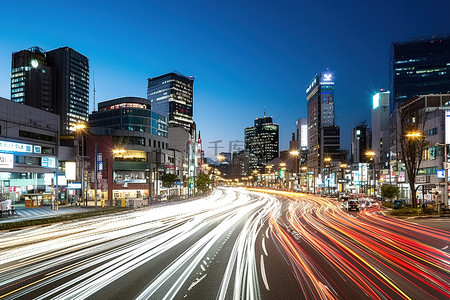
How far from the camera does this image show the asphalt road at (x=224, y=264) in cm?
1110

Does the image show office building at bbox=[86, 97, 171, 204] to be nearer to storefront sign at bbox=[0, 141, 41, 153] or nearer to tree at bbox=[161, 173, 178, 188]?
tree at bbox=[161, 173, 178, 188]

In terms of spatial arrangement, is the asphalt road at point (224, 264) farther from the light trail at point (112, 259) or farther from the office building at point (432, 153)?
the office building at point (432, 153)

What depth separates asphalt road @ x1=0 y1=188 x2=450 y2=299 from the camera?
11.1 m

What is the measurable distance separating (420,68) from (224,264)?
21530cm

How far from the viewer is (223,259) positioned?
15.8 meters

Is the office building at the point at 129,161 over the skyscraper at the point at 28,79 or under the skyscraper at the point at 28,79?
under

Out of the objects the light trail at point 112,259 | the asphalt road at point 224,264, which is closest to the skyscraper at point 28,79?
the light trail at point 112,259

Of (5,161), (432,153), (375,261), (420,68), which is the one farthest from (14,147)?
(420,68)

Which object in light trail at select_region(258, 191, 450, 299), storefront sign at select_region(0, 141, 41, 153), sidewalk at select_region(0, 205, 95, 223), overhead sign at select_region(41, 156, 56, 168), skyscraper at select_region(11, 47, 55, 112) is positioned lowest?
sidewalk at select_region(0, 205, 95, 223)

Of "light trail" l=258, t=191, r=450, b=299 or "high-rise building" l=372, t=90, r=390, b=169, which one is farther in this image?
"high-rise building" l=372, t=90, r=390, b=169

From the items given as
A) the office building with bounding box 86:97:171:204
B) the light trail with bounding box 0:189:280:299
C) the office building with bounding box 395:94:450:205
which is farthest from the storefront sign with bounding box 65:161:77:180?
the office building with bounding box 395:94:450:205

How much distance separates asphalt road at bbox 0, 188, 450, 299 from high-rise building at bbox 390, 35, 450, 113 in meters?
191

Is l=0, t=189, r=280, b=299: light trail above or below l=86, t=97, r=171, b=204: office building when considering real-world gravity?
below

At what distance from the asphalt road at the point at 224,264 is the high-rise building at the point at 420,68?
191483 millimetres
